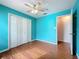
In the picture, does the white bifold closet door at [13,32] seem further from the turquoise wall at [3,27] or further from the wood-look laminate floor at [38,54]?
the wood-look laminate floor at [38,54]

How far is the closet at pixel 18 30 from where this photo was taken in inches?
158

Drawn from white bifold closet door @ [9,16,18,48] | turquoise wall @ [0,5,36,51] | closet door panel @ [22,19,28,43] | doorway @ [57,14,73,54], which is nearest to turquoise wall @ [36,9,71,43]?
doorway @ [57,14,73,54]

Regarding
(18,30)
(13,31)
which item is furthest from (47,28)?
(13,31)

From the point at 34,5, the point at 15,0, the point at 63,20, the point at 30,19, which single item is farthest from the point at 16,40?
the point at 63,20

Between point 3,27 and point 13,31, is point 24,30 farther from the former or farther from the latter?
point 3,27

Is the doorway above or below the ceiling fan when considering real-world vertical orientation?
below

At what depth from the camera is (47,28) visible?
5.39m

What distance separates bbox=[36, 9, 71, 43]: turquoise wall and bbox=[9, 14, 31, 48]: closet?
1.01 m

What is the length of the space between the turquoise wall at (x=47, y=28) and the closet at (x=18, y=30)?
3.31 feet

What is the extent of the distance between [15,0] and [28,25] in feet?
8.80

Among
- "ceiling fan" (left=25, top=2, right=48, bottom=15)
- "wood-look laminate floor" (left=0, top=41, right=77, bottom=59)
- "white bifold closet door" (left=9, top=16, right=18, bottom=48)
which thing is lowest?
"wood-look laminate floor" (left=0, top=41, right=77, bottom=59)

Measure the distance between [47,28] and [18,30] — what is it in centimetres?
235

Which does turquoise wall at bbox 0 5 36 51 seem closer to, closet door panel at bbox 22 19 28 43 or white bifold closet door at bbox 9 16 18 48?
white bifold closet door at bbox 9 16 18 48

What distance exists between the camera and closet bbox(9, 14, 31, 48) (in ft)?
13.2
